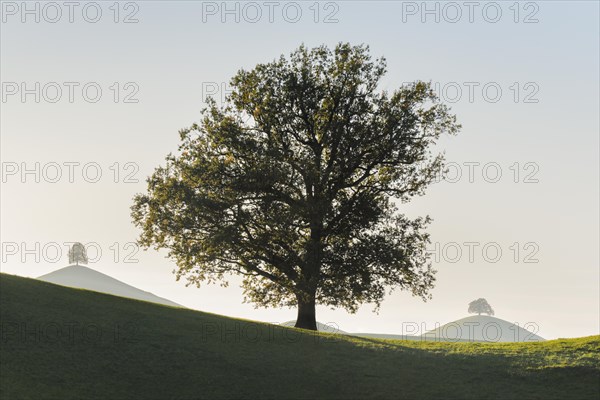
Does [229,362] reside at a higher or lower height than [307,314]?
lower

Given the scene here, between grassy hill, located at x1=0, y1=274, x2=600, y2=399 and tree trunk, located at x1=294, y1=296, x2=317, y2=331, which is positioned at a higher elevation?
tree trunk, located at x1=294, y1=296, x2=317, y2=331

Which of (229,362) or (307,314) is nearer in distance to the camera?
(229,362)

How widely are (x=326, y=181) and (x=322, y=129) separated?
3.66 m

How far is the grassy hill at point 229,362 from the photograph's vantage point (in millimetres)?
26281

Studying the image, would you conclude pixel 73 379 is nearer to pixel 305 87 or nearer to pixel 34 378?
pixel 34 378

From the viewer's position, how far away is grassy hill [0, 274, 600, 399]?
26281mm

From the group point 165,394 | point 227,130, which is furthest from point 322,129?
point 165,394

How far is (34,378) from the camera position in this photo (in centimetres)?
2527

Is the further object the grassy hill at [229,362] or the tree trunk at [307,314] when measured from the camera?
the tree trunk at [307,314]

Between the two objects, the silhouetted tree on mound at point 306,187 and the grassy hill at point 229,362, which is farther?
the silhouetted tree on mound at point 306,187

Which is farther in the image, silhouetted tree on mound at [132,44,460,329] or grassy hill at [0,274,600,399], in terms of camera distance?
silhouetted tree on mound at [132,44,460,329]

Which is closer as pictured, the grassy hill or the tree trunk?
the grassy hill

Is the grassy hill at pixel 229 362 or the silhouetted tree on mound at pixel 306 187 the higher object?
the silhouetted tree on mound at pixel 306 187

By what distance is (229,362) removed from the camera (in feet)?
96.7
